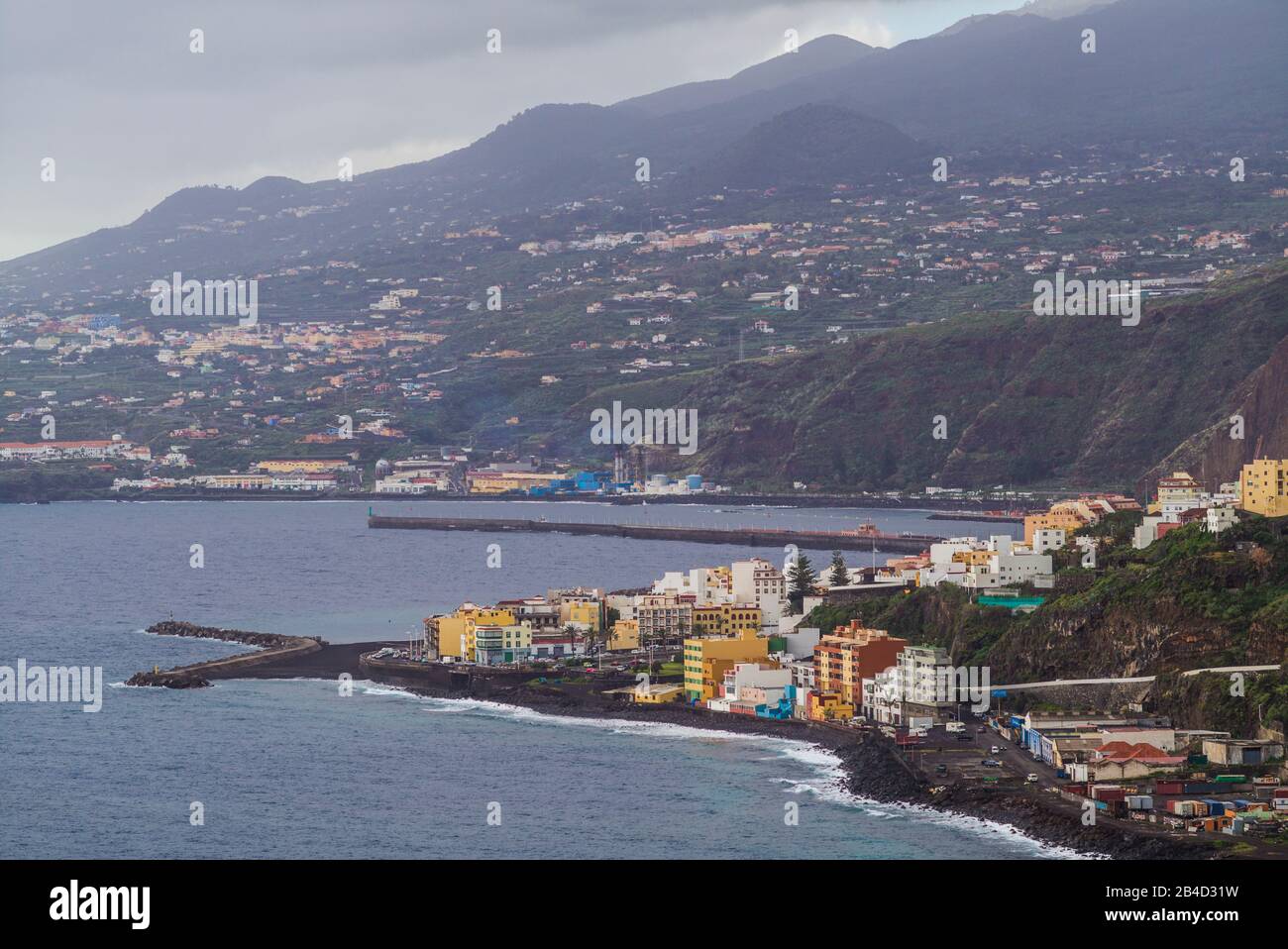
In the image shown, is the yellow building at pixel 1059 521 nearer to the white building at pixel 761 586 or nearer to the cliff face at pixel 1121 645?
the white building at pixel 761 586

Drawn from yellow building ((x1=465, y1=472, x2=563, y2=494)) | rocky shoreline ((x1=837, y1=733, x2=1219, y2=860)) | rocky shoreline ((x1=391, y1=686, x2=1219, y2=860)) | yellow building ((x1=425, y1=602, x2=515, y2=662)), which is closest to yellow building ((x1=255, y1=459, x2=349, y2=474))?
yellow building ((x1=465, y1=472, x2=563, y2=494))

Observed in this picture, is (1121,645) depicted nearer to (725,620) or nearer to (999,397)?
(725,620)

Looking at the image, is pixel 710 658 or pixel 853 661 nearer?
pixel 853 661

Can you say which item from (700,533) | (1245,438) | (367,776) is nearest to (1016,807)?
(367,776)

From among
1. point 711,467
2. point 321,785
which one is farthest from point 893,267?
point 321,785

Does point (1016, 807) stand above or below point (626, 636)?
below

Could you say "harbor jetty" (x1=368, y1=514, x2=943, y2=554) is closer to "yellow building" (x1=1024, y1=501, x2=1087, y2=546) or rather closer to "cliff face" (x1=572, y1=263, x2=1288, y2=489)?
"yellow building" (x1=1024, y1=501, x2=1087, y2=546)

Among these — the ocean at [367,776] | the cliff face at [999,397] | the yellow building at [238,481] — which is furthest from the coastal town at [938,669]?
the yellow building at [238,481]
